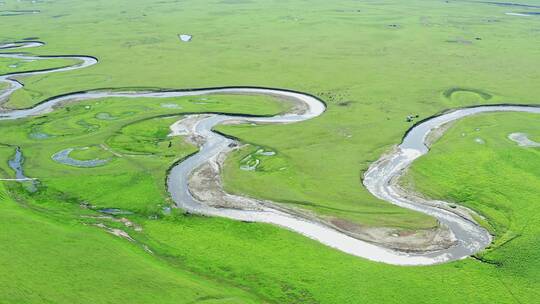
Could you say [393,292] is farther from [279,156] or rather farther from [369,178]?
[279,156]

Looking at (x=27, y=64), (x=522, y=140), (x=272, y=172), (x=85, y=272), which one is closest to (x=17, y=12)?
(x=27, y=64)

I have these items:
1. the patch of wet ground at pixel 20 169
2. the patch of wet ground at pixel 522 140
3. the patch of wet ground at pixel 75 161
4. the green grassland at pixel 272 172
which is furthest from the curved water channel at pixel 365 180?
the patch of wet ground at pixel 20 169

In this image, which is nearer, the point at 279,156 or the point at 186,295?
the point at 186,295

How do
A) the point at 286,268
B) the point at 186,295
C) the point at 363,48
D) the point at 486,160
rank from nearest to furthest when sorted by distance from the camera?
1. the point at 186,295
2. the point at 286,268
3. the point at 486,160
4. the point at 363,48

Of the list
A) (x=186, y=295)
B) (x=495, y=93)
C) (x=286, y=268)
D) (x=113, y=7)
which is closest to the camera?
(x=186, y=295)

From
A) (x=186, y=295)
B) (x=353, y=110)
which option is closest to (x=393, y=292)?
(x=186, y=295)

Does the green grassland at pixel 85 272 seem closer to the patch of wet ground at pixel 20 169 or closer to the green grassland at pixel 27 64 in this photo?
the patch of wet ground at pixel 20 169

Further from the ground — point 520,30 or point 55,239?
point 520,30
